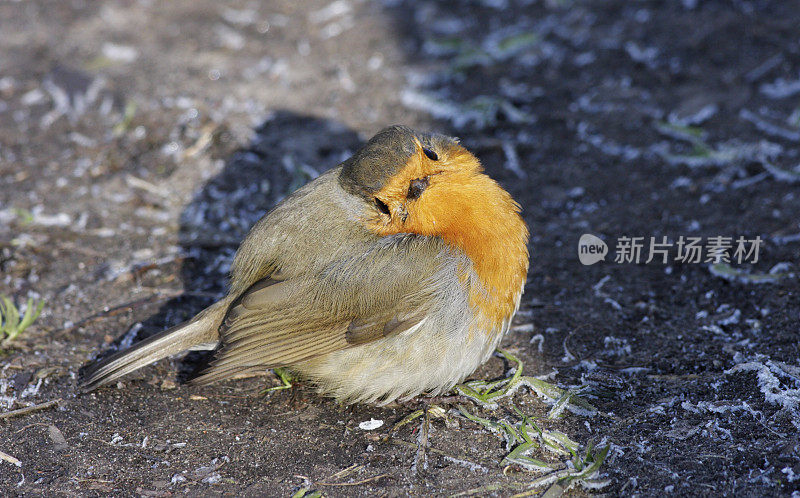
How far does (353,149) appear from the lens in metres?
5.70

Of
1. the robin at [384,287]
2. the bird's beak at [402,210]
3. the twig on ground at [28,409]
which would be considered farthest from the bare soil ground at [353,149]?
the bird's beak at [402,210]

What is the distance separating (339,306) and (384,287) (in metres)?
0.22

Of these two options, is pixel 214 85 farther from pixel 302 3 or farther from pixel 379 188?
pixel 379 188

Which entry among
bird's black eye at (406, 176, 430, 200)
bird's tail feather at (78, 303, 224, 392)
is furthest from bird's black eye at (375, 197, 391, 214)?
bird's tail feather at (78, 303, 224, 392)

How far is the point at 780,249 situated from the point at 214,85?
4377 mm

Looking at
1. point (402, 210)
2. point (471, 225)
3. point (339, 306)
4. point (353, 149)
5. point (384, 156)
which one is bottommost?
point (353, 149)

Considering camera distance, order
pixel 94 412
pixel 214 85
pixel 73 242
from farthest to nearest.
A: pixel 214 85 < pixel 73 242 < pixel 94 412

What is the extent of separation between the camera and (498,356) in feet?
13.3

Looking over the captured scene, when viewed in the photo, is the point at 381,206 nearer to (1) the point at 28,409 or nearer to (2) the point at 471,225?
(2) the point at 471,225

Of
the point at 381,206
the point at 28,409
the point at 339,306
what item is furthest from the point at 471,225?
the point at 28,409

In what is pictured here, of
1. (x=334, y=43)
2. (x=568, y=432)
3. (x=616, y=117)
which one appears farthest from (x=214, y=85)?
(x=568, y=432)

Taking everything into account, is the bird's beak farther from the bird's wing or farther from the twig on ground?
the twig on ground

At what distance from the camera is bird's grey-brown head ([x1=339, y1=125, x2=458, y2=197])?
3561 millimetres

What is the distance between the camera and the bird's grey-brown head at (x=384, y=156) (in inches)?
140
